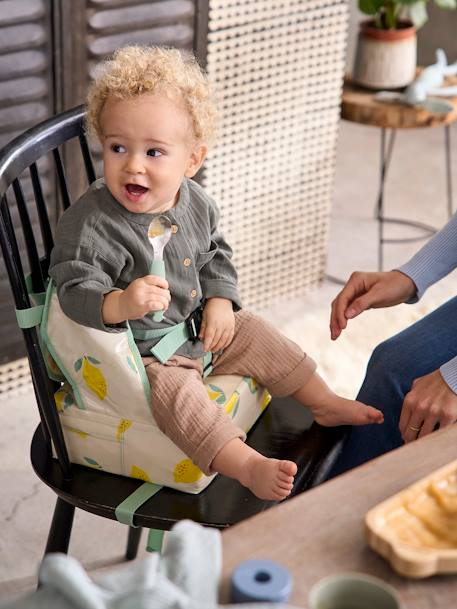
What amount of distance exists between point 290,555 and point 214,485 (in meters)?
0.54

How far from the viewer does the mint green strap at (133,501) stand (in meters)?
1.43

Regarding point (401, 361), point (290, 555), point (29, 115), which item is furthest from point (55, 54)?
point (290, 555)

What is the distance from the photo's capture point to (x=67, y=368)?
1477mm

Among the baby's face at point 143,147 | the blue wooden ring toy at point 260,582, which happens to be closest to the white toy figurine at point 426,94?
the baby's face at point 143,147

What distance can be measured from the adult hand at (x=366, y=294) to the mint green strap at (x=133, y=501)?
370 mm

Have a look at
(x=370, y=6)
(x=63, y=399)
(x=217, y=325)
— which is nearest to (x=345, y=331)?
(x=370, y=6)

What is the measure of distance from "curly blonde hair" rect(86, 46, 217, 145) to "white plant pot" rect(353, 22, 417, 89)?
1.61 m

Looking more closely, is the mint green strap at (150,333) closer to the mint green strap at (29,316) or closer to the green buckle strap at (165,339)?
the green buckle strap at (165,339)

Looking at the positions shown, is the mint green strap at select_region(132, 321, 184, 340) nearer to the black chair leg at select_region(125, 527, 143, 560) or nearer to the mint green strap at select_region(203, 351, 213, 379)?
the mint green strap at select_region(203, 351, 213, 379)

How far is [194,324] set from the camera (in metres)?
1.60

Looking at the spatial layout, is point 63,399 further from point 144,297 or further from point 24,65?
point 24,65

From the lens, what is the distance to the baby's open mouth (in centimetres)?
148

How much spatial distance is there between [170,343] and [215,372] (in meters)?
0.12

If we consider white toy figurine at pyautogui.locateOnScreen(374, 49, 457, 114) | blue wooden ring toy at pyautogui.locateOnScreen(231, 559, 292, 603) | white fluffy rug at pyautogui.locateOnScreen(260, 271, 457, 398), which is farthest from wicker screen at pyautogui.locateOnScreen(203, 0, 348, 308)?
blue wooden ring toy at pyautogui.locateOnScreen(231, 559, 292, 603)
